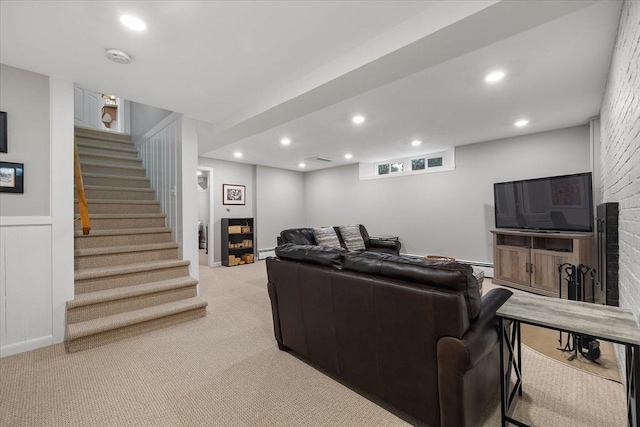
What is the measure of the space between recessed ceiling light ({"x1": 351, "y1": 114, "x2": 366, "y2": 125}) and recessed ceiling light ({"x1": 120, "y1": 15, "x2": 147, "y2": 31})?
2.50 metres

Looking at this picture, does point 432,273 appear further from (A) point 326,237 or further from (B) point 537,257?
(B) point 537,257

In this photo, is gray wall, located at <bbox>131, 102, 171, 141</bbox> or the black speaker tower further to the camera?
gray wall, located at <bbox>131, 102, 171, 141</bbox>

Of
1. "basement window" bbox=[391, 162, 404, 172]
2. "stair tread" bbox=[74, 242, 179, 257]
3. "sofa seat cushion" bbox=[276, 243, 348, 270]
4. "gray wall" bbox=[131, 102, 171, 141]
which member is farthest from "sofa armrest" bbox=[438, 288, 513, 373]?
"basement window" bbox=[391, 162, 404, 172]

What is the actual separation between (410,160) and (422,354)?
5457 mm

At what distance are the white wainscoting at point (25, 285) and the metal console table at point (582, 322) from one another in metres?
3.62

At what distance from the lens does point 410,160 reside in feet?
20.7

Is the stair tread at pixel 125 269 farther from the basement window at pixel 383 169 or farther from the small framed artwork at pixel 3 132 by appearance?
the basement window at pixel 383 169

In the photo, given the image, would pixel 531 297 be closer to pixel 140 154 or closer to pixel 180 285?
pixel 180 285

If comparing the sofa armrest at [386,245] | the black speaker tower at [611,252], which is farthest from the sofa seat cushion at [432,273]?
the sofa armrest at [386,245]

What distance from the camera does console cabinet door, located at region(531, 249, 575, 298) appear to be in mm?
3791

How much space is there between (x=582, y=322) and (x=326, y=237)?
3824 millimetres

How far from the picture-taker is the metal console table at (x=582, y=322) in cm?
115

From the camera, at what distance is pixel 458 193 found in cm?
538

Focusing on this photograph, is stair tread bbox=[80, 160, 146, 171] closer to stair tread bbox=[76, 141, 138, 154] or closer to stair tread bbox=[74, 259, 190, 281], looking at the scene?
stair tread bbox=[76, 141, 138, 154]
